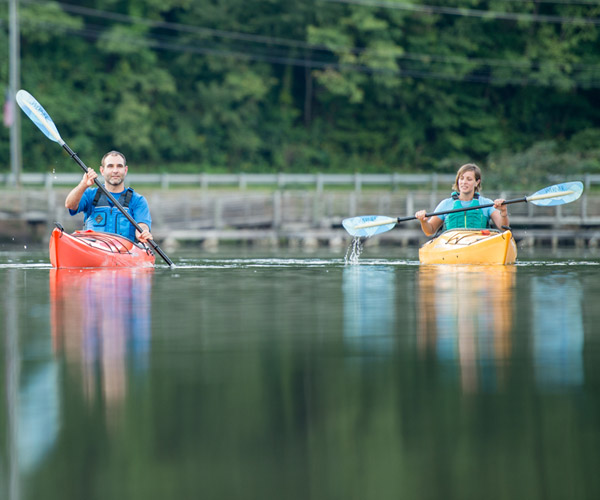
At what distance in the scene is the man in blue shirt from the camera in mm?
14086

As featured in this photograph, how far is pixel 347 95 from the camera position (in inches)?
2197

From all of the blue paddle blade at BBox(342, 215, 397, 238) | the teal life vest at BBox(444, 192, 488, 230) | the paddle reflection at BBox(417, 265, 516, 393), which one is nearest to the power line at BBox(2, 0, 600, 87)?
the blue paddle blade at BBox(342, 215, 397, 238)

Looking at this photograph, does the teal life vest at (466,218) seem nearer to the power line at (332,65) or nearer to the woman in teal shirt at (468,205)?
the woman in teal shirt at (468,205)

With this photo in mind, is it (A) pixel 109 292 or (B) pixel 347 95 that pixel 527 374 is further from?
(B) pixel 347 95

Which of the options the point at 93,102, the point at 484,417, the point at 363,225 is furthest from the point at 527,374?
the point at 93,102

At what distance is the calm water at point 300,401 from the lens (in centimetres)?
392

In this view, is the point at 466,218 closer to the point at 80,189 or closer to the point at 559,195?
the point at 559,195

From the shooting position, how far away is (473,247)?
15.8 metres

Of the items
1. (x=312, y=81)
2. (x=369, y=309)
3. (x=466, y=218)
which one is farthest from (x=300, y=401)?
(x=312, y=81)

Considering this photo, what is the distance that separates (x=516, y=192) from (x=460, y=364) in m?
26.8

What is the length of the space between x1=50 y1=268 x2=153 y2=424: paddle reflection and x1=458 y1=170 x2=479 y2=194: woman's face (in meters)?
4.39

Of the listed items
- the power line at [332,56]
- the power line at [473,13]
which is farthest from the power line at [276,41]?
the power line at [473,13]

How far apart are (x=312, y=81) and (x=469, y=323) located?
1963 inches

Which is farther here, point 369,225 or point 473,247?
point 369,225
